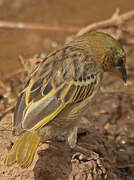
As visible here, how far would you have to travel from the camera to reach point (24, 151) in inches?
169

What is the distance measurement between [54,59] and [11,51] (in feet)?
18.1

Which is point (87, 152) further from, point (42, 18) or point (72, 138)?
point (42, 18)

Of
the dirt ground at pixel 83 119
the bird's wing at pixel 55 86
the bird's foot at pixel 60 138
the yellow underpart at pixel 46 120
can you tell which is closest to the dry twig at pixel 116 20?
the dirt ground at pixel 83 119

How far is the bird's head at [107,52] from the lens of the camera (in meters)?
5.61

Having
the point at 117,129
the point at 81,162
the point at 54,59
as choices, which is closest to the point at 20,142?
the point at 81,162

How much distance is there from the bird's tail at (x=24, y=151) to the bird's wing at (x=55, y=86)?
11 centimetres

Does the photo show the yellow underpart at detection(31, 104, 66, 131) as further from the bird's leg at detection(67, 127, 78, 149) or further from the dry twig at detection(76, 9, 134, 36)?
the dry twig at detection(76, 9, 134, 36)

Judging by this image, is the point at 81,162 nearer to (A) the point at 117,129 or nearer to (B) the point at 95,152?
(B) the point at 95,152

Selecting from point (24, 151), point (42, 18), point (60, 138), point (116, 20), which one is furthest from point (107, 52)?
point (42, 18)

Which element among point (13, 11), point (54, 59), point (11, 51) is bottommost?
point (54, 59)

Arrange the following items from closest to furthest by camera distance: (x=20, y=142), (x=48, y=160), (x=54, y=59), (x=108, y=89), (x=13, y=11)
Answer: (x=20, y=142) → (x=48, y=160) → (x=54, y=59) → (x=108, y=89) → (x=13, y=11)

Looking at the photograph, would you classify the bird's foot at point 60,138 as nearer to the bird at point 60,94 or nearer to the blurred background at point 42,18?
the bird at point 60,94

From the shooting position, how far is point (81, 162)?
16.2 ft

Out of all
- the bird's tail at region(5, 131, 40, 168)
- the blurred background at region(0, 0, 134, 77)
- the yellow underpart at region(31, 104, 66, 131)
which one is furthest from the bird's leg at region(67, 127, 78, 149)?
the blurred background at region(0, 0, 134, 77)
